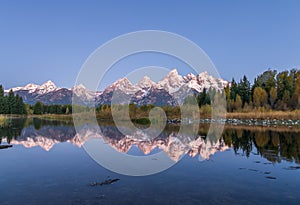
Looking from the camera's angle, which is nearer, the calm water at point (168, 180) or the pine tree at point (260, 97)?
the calm water at point (168, 180)

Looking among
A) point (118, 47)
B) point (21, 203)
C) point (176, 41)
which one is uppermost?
point (176, 41)

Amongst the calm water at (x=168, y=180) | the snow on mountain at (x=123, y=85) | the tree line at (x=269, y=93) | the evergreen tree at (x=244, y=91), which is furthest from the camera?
the evergreen tree at (x=244, y=91)

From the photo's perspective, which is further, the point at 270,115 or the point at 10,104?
the point at 10,104

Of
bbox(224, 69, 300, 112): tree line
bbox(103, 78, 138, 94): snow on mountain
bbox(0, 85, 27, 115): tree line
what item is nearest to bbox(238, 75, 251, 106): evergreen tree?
bbox(224, 69, 300, 112): tree line

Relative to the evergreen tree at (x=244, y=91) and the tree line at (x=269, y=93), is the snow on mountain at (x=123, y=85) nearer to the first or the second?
the tree line at (x=269, y=93)

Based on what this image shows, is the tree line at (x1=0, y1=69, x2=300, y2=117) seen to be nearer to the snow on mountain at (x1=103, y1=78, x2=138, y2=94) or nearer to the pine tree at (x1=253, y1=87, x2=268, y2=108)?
the pine tree at (x1=253, y1=87, x2=268, y2=108)

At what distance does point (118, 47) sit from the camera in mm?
15984

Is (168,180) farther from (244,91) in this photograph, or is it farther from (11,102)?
(11,102)

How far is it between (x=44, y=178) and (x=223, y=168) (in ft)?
25.7

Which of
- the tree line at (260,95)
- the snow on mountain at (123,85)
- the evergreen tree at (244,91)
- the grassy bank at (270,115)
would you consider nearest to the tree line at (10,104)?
the tree line at (260,95)

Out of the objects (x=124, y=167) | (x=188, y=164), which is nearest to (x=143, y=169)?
(x=124, y=167)

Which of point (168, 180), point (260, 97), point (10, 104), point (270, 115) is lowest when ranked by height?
point (168, 180)

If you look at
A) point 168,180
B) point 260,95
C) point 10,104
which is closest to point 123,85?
point 168,180

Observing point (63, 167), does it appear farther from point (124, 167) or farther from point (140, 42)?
point (140, 42)
